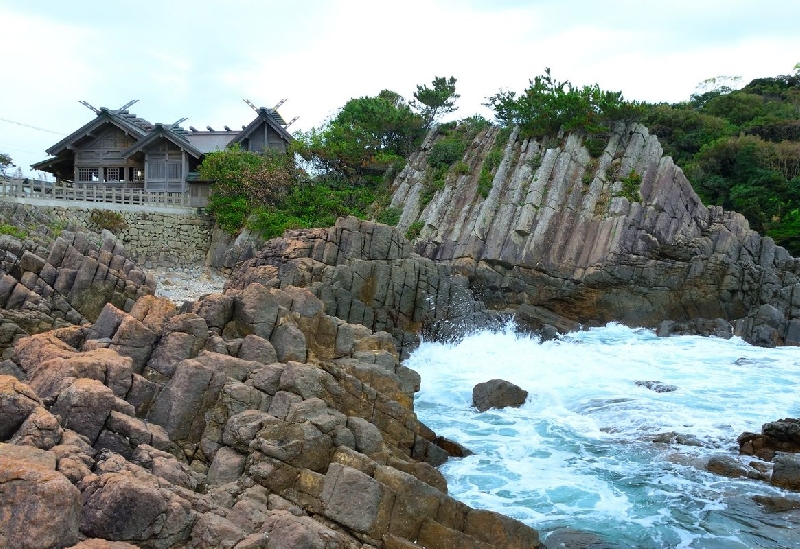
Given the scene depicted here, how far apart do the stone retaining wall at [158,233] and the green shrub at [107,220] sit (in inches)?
8.4

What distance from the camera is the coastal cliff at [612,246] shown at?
30844mm

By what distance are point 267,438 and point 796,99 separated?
58.5m

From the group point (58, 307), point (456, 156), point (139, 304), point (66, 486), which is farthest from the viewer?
point (456, 156)

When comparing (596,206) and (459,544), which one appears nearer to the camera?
(459,544)

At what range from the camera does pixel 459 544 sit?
371 inches

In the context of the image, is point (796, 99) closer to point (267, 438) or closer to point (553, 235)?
point (553, 235)

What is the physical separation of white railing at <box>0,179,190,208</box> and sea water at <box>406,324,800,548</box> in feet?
69.5

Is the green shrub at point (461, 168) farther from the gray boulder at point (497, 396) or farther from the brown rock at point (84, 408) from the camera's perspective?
the brown rock at point (84, 408)

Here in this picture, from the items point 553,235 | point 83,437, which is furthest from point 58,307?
point 553,235

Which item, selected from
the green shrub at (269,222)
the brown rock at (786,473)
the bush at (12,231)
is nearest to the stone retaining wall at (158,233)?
the green shrub at (269,222)

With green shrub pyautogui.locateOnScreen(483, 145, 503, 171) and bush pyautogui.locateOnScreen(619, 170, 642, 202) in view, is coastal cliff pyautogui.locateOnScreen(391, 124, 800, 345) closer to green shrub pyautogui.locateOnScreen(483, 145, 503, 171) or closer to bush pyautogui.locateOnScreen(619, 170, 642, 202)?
bush pyautogui.locateOnScreen(619, 170, 642, 202)

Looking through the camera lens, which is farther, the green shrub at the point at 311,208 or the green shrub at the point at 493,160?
the green shrub at the point at 493,160

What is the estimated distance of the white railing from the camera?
33.5 m

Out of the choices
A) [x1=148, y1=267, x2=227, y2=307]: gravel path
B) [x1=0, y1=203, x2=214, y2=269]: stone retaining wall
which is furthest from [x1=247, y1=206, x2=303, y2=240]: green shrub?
[x1=0, y1=203, x2=214, y2=269]: stone retaining wall
